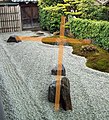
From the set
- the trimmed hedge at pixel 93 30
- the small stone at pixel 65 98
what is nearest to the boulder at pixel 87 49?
the trimmed hedge at pixel 93 30

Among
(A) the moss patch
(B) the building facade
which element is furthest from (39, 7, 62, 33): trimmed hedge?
(A) the moss patch

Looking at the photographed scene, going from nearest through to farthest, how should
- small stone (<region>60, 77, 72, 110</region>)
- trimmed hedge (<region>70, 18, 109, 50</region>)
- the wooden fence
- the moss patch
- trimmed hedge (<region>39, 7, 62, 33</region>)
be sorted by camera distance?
small stone (<region>60, 77, 72, 110</region>) → the moss patch → trimmed hedge (<region>70, 18, 109, 50</region>) → trimmed hedge (<region>39, 7, 62, 33</region>) → the wooden fence

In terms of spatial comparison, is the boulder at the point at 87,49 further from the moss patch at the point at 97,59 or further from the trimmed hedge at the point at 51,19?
the trimmed hedge at the point at 51,19

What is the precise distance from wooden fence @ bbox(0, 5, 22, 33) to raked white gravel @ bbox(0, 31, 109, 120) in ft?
28.0

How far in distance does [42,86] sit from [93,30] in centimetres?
704

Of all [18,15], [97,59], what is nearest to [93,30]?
[97,59]

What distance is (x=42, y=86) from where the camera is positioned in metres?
8.53

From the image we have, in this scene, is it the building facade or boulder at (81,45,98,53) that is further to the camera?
the building facade

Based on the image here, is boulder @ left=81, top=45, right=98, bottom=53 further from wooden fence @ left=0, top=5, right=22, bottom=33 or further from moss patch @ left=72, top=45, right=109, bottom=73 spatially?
wooden fence @ left=0, top=5, right=22, bottom=33

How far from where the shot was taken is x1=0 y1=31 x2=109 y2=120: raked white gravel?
6.60m

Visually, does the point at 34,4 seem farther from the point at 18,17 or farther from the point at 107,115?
the point at 107,115

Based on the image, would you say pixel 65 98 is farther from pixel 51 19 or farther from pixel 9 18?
pixel 9 18

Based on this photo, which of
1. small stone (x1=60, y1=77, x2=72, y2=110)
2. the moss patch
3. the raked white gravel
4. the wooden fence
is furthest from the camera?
the wooden fence

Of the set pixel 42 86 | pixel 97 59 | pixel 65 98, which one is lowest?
pixel 42 86
